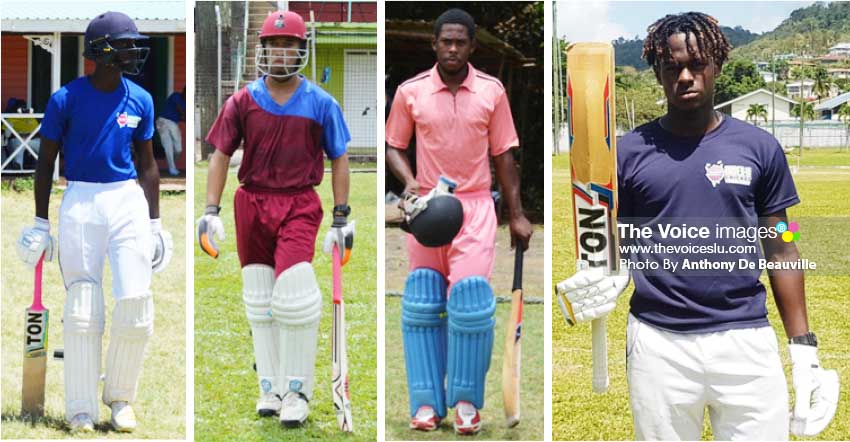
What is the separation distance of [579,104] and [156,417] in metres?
2.48

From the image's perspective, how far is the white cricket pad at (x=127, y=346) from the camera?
5.42 meters

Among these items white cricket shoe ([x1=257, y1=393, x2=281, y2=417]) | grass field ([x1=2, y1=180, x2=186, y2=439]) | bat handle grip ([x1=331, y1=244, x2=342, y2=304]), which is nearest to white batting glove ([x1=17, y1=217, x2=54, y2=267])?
grass field ([x1=2, y1=180, x2=186, y2=439])

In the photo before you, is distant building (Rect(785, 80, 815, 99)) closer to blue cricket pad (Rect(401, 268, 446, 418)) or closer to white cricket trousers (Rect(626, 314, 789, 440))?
white cricket trousers (Rect(626, 314, 789, 440))

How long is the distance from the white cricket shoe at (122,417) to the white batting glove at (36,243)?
0.74 metres

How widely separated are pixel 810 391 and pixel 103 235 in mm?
3045

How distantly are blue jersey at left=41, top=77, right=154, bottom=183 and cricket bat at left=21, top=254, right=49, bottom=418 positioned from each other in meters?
0.55

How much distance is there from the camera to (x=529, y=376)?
5555 millimetres

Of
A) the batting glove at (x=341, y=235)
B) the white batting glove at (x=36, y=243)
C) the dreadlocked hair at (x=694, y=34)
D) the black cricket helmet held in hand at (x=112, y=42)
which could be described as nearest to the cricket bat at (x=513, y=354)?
the batting glove at (x=341, y=235)

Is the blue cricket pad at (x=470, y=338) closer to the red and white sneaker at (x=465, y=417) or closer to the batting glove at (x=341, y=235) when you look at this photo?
the red and white sneaker at (x=465, y=417)

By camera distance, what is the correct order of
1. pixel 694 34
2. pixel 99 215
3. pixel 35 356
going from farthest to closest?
pixel 35 356, pixel 99 215, pixel 694 34

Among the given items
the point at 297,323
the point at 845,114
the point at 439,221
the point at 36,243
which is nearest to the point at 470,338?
the point at 439,221

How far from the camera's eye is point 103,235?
213 inches

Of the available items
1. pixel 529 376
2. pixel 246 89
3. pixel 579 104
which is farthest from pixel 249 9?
pixel 529 376

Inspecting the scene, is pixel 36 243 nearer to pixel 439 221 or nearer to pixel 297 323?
pixel 297 323
